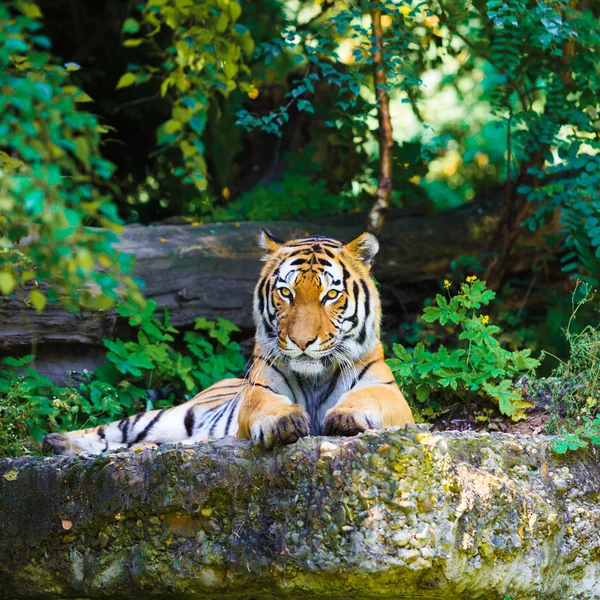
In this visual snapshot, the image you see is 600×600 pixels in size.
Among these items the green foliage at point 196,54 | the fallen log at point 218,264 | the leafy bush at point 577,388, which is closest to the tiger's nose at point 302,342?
the green foliage at point 196,54

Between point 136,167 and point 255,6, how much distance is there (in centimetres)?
215

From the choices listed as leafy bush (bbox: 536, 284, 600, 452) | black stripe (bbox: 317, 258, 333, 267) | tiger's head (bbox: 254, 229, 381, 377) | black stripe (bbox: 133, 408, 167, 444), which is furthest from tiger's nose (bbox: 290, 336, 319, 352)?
black stripe (bbox: 133, 408, 167, 444)

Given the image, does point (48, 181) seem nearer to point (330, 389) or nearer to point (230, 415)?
point (330, 389)

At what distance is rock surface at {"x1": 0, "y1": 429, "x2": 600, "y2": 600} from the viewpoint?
10.5 feet

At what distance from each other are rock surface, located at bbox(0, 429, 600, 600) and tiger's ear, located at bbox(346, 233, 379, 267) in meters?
1.22

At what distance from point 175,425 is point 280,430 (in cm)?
205

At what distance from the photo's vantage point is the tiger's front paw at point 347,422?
354 centimetres

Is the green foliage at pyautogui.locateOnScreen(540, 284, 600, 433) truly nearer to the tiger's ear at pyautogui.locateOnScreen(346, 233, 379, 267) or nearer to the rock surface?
the rock surface

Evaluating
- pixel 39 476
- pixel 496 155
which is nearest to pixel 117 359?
pixel 39 476

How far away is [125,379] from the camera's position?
6.03 metres

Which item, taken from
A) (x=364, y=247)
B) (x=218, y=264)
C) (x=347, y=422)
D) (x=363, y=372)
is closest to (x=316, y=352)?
(x=363, y=372)

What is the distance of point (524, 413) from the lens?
4859 mm

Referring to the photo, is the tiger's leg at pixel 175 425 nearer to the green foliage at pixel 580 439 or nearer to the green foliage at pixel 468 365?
the green foliage at pixel 468 365

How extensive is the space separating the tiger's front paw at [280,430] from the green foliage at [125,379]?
176 cm
